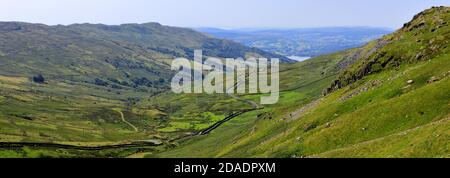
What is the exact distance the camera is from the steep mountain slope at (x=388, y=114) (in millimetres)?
62062

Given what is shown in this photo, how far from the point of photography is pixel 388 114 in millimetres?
77312

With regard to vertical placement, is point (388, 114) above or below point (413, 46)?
below

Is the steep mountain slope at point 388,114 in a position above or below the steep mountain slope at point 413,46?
below

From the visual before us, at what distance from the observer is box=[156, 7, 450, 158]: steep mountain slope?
6206cm

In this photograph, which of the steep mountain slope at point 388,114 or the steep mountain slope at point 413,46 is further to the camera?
the steep mountain slope at point 413,46

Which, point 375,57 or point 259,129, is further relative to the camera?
point 259,129

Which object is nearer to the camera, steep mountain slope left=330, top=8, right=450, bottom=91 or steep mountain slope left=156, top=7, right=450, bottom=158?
steep mountain slope left=156, top=7, right=450, bottom=158

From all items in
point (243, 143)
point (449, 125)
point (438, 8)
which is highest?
point (438, 8)

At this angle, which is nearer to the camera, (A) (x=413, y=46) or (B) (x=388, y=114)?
(B) (x=388, y=114)

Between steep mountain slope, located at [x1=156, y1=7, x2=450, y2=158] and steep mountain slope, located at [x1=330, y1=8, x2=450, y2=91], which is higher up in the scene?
steep mountain slope, located at [x1=330, y1=8, x2=450, y2=91]
